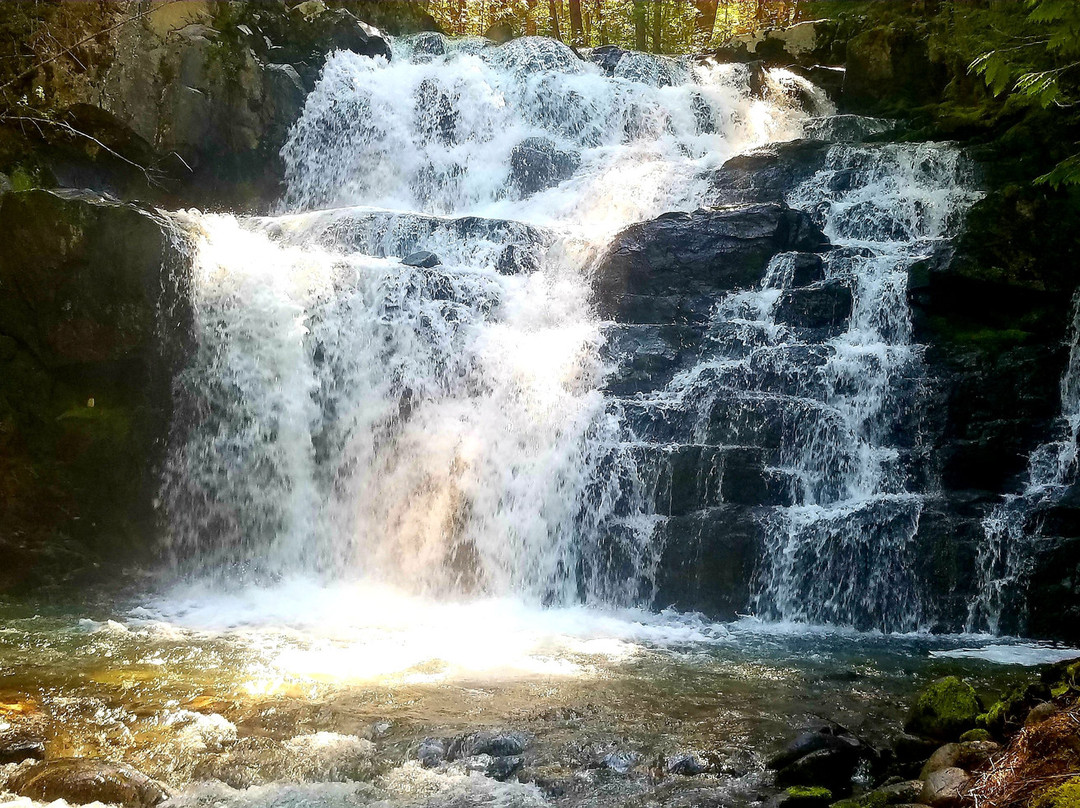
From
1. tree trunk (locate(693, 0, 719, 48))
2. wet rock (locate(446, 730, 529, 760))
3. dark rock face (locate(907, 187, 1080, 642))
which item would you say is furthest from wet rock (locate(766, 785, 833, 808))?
tree trunk (locate(693, 0, 719, 48))

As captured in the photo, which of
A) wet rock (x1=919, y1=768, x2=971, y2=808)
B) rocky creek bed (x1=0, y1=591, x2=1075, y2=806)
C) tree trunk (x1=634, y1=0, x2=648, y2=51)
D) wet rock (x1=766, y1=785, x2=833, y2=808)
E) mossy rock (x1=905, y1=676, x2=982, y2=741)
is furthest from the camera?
tree trunk (x1=634, y1=0, x2=648, y2=51)

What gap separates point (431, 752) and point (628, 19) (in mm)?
32451

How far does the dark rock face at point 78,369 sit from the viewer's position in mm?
12352

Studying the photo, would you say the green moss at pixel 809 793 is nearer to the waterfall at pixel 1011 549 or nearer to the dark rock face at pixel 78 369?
the waterfall at pixel 1011 549

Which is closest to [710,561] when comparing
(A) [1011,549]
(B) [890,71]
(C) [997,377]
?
(A) [1011,549]

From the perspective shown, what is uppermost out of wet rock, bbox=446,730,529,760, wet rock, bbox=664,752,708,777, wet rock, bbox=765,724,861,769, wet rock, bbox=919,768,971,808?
wet rock, bbox=919,768,971,808

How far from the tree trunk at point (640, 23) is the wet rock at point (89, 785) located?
31056 millimetres

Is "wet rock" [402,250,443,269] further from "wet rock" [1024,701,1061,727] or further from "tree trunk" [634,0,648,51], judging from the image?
"tree trunk" [634,0,648,51]

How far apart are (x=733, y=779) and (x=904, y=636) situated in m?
5.02

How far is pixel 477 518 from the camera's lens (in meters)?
12.4

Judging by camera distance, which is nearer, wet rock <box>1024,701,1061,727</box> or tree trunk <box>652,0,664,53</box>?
wet rock <box>1024,701,1061,727</box>

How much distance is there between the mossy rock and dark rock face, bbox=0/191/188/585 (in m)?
10.1

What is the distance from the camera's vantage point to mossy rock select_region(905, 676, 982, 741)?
6445mm

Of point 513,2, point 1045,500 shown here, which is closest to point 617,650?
point 1045,500
